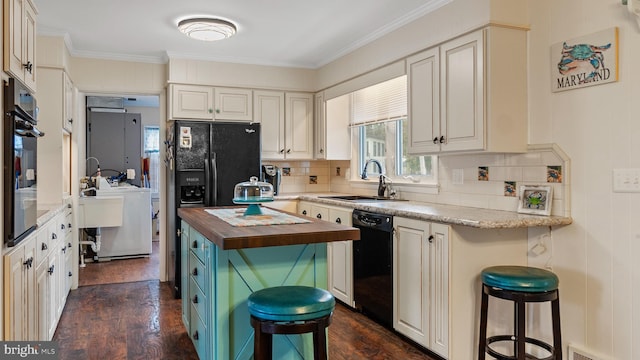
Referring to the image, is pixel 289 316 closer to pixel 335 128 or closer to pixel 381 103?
pixel 381 103

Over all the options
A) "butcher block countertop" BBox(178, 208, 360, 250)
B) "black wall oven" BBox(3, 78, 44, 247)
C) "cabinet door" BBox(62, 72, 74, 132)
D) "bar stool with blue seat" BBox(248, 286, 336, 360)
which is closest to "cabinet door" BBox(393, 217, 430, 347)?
"butcher block countertop" BBox(178, 208, 360, 250)

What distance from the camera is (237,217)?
2.65m

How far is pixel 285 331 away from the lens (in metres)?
1.79

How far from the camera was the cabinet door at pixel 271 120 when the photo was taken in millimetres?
4969

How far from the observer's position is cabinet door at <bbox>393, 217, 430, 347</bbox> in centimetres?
285

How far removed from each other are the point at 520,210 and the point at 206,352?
6.54ft

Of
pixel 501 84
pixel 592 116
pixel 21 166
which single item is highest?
pixel 501 84

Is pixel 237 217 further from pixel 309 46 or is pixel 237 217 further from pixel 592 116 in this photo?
pixel 309 46

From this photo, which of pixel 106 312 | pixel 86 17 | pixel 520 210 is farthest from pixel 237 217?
pixel 86 17

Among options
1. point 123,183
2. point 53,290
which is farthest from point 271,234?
point 123,183

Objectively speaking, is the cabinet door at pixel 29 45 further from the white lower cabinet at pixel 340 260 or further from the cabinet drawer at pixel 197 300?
the white lower cabinet at pixel 340 260

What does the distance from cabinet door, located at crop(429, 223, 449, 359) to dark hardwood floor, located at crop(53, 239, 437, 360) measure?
0.63ft

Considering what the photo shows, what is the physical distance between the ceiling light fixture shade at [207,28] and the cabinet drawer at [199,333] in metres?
2.13

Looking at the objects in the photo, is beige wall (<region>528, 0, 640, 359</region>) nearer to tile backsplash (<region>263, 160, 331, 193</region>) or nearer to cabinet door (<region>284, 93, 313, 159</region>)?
cabinet door (<region>284, 93, 313, 159</region>)
